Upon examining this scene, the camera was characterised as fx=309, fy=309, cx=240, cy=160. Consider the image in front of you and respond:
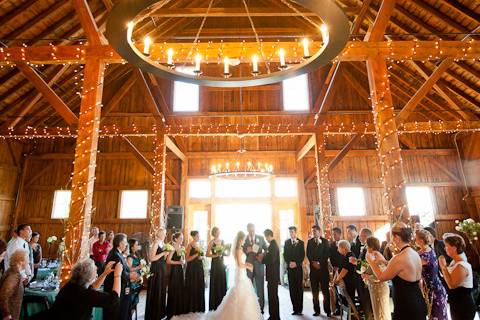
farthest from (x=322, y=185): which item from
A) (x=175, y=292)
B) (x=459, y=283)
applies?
(x=459, y=283)

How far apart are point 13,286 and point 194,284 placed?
3.36m

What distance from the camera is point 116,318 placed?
A: 13.2ft

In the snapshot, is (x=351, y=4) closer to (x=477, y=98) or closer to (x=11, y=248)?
(x=477, y=98)

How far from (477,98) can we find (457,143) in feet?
11.5

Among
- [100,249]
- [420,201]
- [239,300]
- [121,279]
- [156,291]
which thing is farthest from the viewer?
[420,201]

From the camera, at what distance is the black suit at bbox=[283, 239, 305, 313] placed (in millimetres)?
6312

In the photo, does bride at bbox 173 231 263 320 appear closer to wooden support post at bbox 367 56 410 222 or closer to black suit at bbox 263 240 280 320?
black suit at bbox 263 240 280 320

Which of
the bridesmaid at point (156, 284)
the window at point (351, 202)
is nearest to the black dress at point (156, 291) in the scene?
the bridesmaid at point (156, 284)

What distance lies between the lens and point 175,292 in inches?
235

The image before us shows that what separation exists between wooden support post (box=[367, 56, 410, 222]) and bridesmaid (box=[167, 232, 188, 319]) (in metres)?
3.92

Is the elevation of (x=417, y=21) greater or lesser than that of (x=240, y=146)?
greater

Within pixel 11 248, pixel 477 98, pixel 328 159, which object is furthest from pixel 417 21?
pixel 11 248

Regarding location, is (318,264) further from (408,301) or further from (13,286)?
(13,286)

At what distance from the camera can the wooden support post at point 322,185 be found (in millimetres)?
8869
